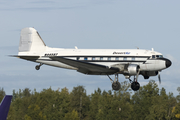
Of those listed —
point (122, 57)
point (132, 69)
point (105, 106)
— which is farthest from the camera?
point (105, 106)

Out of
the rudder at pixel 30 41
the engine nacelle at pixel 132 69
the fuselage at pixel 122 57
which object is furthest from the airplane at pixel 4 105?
the rudder at pixel 30 41

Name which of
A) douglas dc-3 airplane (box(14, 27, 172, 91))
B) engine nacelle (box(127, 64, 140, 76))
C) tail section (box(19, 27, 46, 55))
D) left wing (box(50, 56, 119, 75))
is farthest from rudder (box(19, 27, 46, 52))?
engine nacelle (box(127, 64, 140, 76))

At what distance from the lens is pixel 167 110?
362 feet

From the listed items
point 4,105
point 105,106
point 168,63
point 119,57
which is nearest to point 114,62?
point 119,57

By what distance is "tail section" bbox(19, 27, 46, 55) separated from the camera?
45719 millimetres

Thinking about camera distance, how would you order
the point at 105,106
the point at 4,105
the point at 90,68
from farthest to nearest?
the point at 105,106 < the point at 90,68 < the point at 4,105

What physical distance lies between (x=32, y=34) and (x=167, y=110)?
2893 inches

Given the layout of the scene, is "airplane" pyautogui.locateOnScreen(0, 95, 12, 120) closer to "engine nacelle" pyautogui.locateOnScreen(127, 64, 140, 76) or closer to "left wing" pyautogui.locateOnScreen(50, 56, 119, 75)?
"left wing" pyautogui.locateOnScreen(50, 56, 119, 75)

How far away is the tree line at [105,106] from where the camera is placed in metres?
110

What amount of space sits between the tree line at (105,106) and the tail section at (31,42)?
63745mm

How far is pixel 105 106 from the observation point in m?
110

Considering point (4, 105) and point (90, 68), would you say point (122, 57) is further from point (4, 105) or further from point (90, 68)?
point (4, 105)

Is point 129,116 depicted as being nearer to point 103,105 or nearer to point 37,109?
point 103,105

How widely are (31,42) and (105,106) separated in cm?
6694
